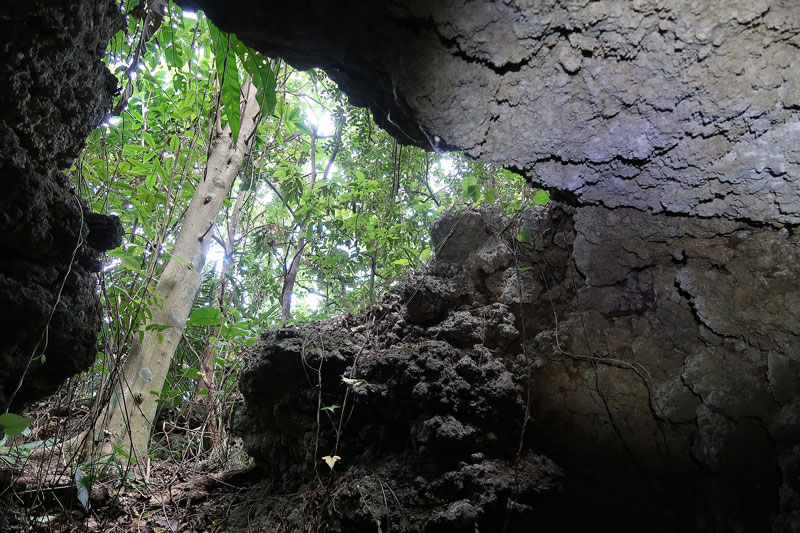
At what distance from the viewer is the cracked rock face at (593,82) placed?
128 centimetres

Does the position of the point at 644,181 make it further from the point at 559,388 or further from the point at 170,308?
the point at 170,308

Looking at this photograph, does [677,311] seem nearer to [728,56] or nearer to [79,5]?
[728,56]

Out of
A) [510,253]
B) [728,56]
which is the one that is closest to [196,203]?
[510,253]

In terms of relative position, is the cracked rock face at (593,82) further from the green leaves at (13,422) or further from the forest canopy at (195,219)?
the green leaves at (13,422)

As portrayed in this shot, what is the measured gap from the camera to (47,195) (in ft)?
4.61

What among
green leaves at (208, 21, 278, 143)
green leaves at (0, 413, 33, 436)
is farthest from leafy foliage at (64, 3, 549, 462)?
green leaves at (0, 413, 33, 436)

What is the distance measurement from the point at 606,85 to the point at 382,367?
1320 mm

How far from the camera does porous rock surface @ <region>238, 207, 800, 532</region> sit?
4.25 ft

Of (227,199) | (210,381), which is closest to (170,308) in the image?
(210,381)

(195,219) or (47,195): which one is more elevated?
(195,219)

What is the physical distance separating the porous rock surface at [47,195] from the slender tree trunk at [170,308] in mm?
1171

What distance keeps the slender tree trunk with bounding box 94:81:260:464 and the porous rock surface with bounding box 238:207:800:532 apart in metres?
1.29

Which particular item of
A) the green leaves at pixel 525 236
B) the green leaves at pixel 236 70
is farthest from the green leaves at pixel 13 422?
the green leaves at pixel 525 236

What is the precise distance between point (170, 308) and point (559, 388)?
304 cm
